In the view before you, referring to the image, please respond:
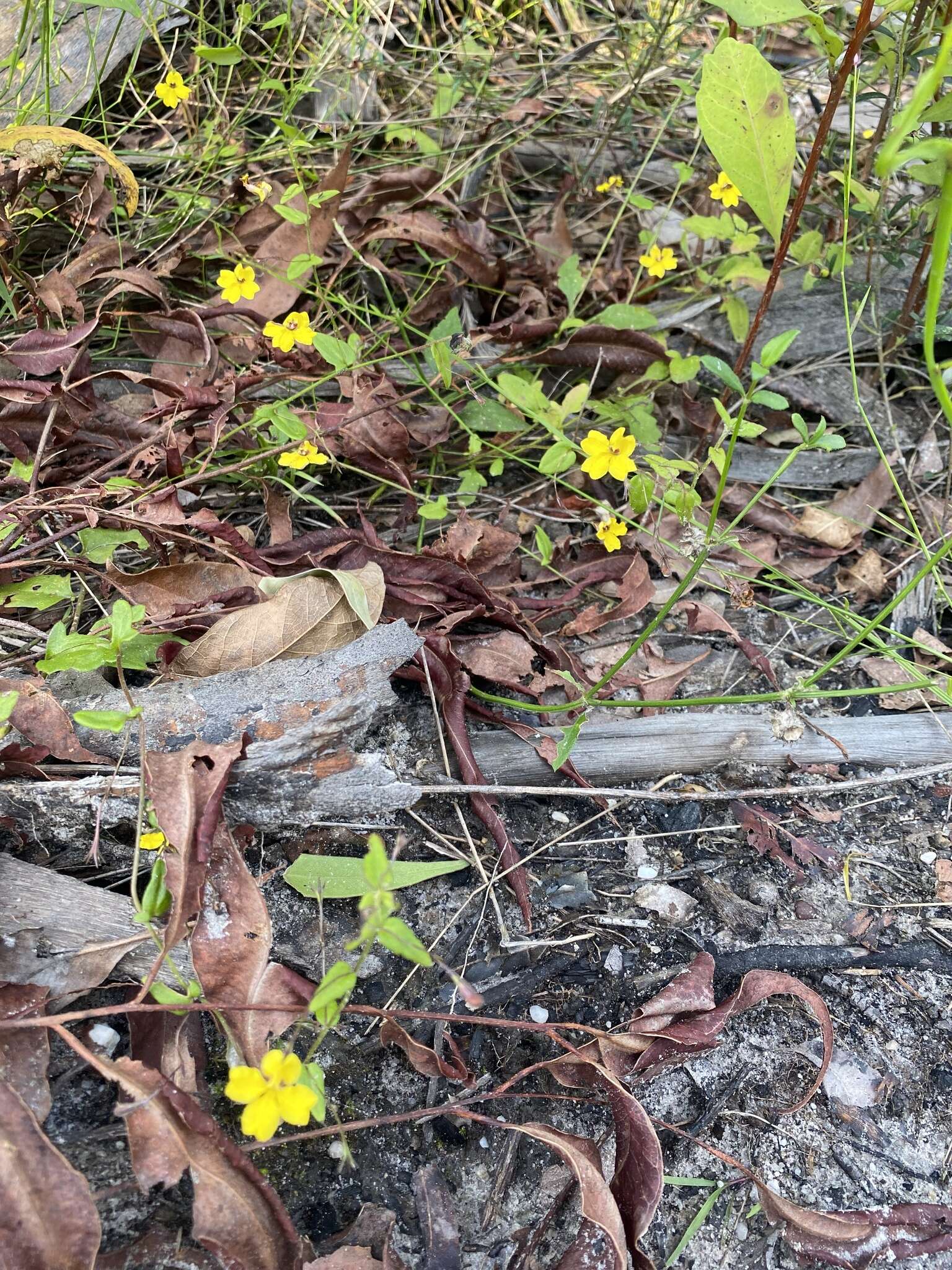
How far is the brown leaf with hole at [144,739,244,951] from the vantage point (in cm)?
134

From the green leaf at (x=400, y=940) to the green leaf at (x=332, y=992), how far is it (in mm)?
69

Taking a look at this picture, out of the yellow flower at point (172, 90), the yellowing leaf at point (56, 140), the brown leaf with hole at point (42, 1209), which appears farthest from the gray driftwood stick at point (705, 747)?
the yellow flower at point (172, 90)

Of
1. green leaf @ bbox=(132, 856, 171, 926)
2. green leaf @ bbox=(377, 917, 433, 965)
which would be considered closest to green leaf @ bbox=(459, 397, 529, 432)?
green leaf @ bbox=(132, 856, 171, 926)

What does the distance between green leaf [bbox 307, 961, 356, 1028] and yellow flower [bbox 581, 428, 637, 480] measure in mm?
1221

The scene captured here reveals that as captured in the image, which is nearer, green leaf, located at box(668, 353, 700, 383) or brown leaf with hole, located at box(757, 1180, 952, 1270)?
brown leaf with hole, located at box(757, 1180, 952, 1270)

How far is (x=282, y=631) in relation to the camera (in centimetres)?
176

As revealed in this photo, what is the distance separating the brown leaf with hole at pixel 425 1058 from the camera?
57.1 inches

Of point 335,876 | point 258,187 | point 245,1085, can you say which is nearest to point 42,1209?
point 245,1085

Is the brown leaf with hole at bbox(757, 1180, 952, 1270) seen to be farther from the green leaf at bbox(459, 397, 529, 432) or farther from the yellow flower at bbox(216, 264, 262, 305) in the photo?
the yellow flower at bbox(216, 264, 262, 305)

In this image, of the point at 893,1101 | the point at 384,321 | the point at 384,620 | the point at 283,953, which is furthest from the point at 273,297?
the point at 893,1101

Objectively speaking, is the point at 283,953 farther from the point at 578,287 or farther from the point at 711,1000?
the point at 578,287

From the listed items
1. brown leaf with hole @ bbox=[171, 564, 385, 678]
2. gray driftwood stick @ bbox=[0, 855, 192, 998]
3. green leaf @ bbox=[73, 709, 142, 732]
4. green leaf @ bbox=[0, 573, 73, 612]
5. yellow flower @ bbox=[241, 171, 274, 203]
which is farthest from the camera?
yellow flower @ bbox=[241, 171, 274, 203]

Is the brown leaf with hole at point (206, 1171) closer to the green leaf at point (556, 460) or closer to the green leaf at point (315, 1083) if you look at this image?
the green leaf at point (315, 1083)

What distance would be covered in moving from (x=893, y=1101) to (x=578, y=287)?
2.10 metres
